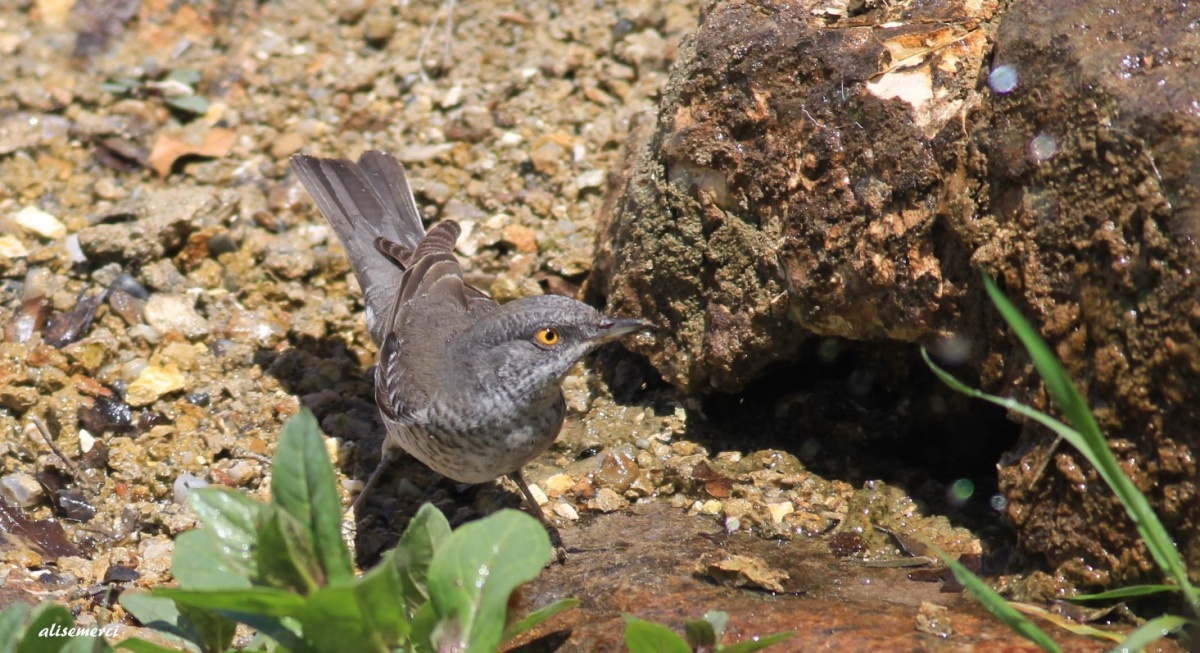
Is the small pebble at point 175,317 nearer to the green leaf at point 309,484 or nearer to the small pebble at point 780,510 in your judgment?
the small pebble at point 780,510

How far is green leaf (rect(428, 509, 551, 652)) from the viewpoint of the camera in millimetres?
3098

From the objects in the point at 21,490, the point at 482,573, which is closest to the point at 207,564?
the point at 482,573

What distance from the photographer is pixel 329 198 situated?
247 inches

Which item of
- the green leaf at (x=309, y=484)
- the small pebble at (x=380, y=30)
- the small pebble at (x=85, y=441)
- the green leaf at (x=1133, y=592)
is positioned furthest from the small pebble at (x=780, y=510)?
the small pebble at (x=380, y=30)

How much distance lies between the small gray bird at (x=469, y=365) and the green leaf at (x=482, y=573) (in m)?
1.65

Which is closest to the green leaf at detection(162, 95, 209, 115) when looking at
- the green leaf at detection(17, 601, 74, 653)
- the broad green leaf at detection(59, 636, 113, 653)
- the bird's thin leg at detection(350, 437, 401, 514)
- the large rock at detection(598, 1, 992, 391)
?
the bird's thin leg at detection(350, 437, 401, 514)

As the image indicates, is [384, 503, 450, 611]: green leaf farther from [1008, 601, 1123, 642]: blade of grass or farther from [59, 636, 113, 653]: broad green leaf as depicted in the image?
[1008, 601, 1123, 642]: blade of grass

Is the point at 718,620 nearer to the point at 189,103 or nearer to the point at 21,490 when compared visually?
the point at 21,490

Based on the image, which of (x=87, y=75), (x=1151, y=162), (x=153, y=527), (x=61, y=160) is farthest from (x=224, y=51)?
(x=1151, y=162)

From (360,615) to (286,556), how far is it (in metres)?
0.26

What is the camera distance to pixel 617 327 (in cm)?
475

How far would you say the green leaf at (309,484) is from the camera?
3.02 m

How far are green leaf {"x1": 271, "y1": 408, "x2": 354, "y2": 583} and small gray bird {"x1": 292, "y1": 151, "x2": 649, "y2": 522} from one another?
1.76 metres

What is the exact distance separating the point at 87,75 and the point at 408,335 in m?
3.64
